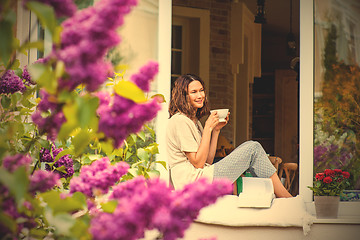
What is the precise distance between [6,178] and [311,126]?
8.78ft

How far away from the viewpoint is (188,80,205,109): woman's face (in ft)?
11.1

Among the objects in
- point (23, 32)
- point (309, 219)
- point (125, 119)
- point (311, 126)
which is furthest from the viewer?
point (23, 32)

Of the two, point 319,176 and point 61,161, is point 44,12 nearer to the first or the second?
point 61,161

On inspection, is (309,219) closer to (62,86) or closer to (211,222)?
(211,222)

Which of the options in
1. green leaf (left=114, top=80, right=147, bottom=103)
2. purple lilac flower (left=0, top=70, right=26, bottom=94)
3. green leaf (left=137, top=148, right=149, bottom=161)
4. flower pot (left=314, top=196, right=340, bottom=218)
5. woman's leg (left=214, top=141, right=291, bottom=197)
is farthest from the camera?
woman's leg (left=214, top=141, right=291, bottom=197)

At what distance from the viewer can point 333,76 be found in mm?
3166

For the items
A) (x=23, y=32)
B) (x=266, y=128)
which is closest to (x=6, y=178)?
(x=23, y=32)

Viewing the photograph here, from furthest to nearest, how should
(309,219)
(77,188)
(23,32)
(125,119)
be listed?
(23,32) < (309,219) < (77,188) < (125,119)

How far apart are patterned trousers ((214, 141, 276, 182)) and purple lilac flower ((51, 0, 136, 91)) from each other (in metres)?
2.47

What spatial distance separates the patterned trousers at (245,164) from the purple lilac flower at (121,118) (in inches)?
93.8

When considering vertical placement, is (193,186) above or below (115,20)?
below

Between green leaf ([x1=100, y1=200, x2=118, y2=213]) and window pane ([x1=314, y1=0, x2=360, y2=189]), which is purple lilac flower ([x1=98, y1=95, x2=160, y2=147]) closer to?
green leaf ([x1=100, y1=200, x2=118, y2=213])

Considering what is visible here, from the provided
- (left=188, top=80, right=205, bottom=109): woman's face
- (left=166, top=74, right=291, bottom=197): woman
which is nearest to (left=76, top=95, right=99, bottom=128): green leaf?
(left=166, top=74, right=291, bottom=197): woman

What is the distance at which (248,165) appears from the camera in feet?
10.5
